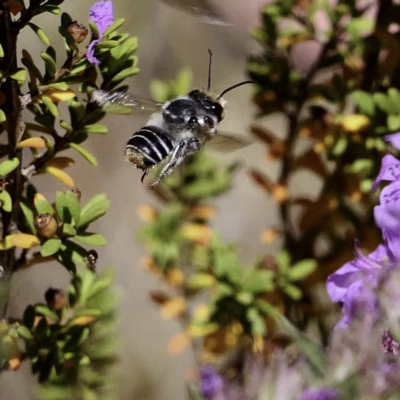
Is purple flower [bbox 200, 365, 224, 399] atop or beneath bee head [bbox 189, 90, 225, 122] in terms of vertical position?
beneath

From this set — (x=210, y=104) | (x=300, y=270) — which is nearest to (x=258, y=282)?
(x=300, y=270)

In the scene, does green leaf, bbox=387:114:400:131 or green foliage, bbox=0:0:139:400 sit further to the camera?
green leaf, bbox=387:114:400:131

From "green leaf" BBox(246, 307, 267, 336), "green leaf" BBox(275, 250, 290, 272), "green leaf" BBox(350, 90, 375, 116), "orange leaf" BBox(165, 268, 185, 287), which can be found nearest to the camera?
"green leaf" BBox(350, 90, 375, 116)

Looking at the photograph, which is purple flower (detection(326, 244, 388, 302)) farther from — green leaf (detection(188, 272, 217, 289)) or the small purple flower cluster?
green leaf (detection(188, 272, 217, 289))

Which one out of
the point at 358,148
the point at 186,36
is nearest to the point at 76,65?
the point at 358,148

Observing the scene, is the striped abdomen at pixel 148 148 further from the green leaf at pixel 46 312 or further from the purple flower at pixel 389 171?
the purple flower at pixel 389 171

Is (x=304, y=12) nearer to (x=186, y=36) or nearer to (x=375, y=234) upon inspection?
(x=375, y=234)

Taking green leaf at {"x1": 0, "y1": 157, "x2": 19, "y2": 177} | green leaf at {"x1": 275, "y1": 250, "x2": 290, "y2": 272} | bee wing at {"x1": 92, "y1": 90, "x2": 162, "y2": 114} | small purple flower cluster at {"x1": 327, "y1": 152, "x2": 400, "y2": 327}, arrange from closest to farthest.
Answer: small purple flower cluster at {"x1": 327, "y1": 152, "x2": 400, "y2": 327}, green leaf at {"x1": 0, "y1": 157, "x2": 19, "y2": 177}, bee wing at {"x1": 92, "y1": 90, "x2": 162, "y2": 114}, green leaf at {"x1": 275, "y1": 250, "x2": 290, "y2": 272}

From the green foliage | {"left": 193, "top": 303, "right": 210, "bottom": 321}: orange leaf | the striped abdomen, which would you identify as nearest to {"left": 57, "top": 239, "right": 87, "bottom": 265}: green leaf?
the green foliage
